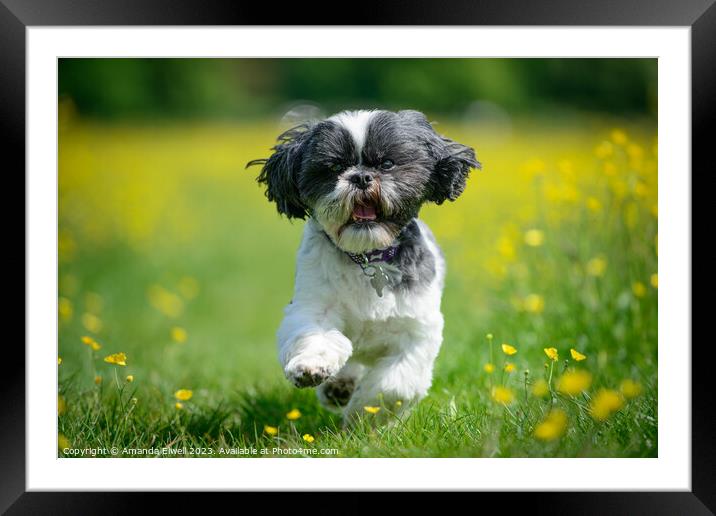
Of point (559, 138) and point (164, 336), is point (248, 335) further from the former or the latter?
point (559, 138)

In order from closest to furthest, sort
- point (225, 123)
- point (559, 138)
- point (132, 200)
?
point (132, 200) < point (559, 138) < point (225, 123)

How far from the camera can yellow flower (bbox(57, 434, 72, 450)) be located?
3861 millimetres

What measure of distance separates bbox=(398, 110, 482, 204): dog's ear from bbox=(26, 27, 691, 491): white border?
0.48 meters

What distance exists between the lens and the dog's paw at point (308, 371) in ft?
11.9

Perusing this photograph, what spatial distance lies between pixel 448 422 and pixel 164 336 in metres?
3.93

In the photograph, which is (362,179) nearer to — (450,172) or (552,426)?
(450,172)

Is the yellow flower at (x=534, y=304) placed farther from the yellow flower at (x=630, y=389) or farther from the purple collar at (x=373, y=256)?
the purple collar at (x=373, y=256)

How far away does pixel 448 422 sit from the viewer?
4.04 meters

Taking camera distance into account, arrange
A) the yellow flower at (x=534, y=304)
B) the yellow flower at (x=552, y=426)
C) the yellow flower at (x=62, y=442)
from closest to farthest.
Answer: the yellow flower at (x=552, y=426), the yellow flower at (x=62, y=442), the yellow flower at (x=534, y=304)

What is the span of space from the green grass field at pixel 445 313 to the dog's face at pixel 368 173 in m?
0.90

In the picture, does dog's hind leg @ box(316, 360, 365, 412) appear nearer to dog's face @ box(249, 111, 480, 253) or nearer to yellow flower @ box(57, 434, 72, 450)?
dog's face @ box(249, 111, 480, 253)

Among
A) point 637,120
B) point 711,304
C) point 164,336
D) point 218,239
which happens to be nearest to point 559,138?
point 637,120

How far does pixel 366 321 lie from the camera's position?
13.5 ft

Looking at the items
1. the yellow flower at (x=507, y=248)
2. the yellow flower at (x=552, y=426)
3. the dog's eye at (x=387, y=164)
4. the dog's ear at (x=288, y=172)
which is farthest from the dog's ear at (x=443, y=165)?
the yellow flower at (x=507, y=248)
